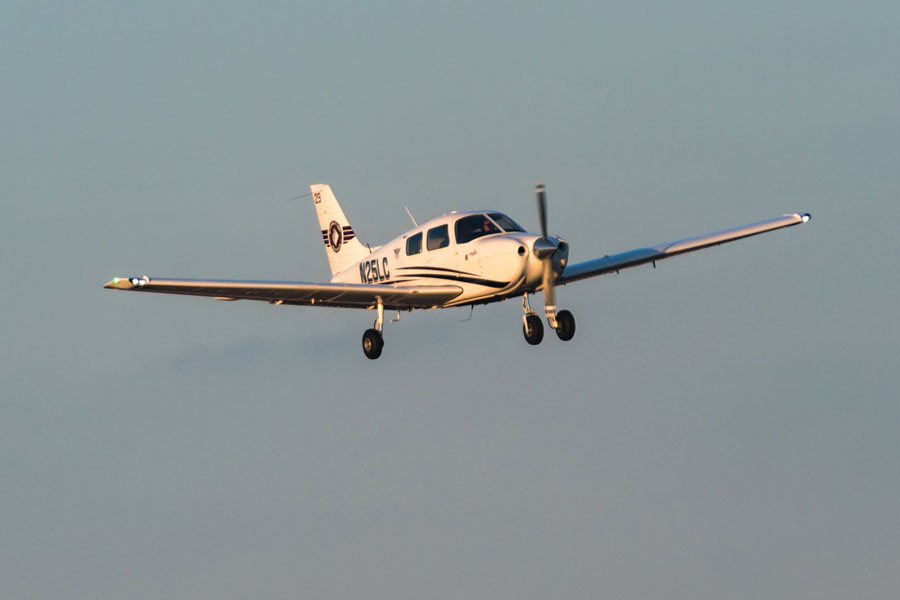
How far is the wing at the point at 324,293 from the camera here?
3141 cm

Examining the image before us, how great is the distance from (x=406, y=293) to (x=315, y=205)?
10.4 m

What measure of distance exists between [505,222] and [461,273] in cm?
153

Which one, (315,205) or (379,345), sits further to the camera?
(315,205)

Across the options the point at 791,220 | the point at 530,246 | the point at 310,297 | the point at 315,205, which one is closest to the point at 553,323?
the point at 530,246

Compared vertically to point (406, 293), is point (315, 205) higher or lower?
higher

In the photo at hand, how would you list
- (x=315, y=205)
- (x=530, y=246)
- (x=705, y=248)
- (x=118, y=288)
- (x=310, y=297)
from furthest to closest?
(x=315, y=205), (x=705, y=248), (x=310, y=297), (x=530, y=246), (x=118, y=288)

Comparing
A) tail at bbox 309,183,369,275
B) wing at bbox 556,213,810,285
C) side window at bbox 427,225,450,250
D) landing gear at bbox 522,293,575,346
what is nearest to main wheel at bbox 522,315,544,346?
landing gear at bbox 522,293,575,346

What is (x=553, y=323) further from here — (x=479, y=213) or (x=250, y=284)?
(x=250, y=284)

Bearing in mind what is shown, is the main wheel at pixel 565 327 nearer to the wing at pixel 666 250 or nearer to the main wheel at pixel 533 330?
the main wheel at pixel 533 330

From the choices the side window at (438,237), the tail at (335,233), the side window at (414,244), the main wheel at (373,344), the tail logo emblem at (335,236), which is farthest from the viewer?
the tail logo emblem at (335,236)

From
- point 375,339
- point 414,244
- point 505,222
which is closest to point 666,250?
point 505,222

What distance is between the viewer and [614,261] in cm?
3441

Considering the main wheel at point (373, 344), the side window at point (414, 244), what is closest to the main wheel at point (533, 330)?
the side window at point (414, 244)

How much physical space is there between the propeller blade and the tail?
894cm
